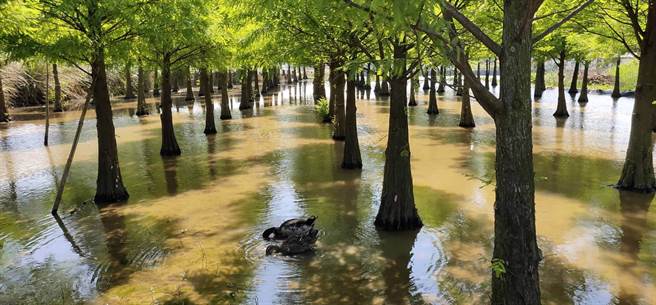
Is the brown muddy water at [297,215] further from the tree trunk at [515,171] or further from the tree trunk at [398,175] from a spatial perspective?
the tree trunk at [515,171]

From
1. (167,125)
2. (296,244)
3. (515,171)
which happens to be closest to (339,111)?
(167,125)

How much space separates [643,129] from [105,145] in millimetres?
14880

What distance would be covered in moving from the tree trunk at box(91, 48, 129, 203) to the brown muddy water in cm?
52

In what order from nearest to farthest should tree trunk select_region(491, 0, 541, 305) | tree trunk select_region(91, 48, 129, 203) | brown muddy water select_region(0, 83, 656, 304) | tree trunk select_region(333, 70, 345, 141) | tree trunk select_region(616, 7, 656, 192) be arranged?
1. tree trunk select_region(491, 0, 541, 305)
2. brown muddy water select_region(0, 83, 656, 304)
3. tree trunk select_region(616, 7, 656, 192)
4. tree trunk select_region(91, 48, 129, 203)
5. tree trunk select_region(333, 70, 345, 141)

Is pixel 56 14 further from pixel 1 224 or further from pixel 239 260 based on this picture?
pixel 239 260

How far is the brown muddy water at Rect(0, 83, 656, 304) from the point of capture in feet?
27.7

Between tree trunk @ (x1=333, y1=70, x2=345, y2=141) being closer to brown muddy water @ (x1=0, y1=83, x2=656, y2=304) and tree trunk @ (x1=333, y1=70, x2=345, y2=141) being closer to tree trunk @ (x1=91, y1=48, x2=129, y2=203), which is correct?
brown muddy water @ (x1=0, y1=83, x2=656, y2=304)

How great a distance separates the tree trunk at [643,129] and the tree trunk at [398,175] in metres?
6.85

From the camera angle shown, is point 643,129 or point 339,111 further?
point 339,111

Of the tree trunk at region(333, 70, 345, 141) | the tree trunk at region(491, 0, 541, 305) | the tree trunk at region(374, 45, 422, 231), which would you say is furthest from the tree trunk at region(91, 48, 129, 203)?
the tree trunk at region(491, 0, 541, 305)

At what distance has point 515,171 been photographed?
16.6 feet

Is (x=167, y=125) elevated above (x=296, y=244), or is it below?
above

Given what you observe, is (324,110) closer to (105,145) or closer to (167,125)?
(167,125)

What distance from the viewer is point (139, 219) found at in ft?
41.2
